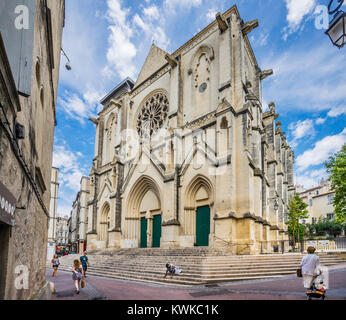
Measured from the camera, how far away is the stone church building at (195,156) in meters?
17.8

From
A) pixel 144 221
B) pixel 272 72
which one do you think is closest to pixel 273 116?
pixel 272 72

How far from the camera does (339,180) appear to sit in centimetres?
1922

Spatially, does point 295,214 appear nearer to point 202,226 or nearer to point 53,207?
point 202,226

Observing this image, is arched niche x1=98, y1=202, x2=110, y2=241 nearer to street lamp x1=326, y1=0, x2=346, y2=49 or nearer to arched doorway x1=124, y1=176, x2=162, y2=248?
arched doorway x1=124, y1=176, x2=162, y2=248

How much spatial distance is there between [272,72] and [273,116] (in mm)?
5863

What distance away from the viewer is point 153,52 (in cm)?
2941

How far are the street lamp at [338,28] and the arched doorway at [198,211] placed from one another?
14.8 metres

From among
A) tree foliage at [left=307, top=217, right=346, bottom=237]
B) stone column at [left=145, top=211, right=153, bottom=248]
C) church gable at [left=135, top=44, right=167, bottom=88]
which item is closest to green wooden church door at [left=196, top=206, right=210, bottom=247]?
stone column at [left=145, top=211, right=153, bottom=248]

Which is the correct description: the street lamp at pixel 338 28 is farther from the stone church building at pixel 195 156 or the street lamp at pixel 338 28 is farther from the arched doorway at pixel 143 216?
the arched doorway at pixel 143 216

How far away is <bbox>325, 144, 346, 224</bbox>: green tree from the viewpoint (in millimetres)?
18597

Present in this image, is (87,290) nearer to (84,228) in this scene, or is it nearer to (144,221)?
(144,221)

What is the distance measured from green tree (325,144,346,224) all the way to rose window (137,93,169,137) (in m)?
13.7

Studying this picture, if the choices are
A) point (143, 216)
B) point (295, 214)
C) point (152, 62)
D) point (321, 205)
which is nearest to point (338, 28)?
point (143, 216)

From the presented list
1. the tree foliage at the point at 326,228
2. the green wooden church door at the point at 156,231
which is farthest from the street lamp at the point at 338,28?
the tree foliage at the point at 326,228
